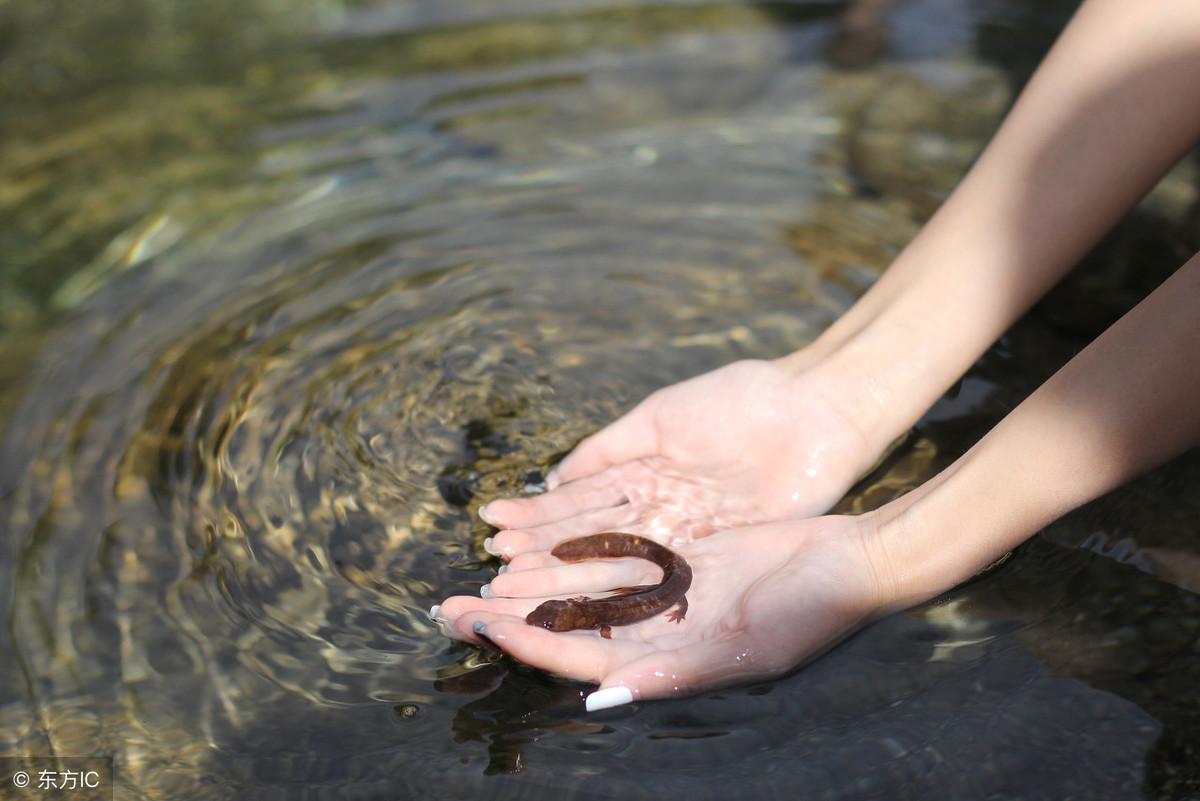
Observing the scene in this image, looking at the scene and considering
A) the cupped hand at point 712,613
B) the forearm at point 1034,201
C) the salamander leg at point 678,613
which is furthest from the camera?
the forearm at point 1034,201

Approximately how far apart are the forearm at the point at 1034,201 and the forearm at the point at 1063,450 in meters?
0.54

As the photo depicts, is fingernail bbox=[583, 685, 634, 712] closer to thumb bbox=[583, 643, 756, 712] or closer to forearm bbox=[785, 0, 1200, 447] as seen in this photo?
thumb bbox=[583, 643, 756, 712]

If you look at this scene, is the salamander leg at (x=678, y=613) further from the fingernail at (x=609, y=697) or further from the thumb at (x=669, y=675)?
the fingernail at (x=609, y=697)

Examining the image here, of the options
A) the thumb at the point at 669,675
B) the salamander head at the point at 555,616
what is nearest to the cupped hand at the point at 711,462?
the salamander head at the point at 555,616

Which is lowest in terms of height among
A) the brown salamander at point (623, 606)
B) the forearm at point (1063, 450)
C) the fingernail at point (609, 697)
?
the fingernail at point (609, 697)

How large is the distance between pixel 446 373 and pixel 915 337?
150 centimetres

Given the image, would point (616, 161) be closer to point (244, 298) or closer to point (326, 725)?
point (244, 298)

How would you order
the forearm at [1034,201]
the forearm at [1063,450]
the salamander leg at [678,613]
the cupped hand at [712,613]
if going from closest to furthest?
the forearm at [1063,450] → the cupped hand at [712,613] → the salamander leg at [678,613] → the forearm at [1034,201]

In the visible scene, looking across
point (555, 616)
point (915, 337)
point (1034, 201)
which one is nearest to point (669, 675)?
point (555, 616)

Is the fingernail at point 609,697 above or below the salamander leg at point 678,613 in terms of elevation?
below

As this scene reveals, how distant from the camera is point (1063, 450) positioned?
2.63 meters

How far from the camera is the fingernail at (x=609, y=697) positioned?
2.60m

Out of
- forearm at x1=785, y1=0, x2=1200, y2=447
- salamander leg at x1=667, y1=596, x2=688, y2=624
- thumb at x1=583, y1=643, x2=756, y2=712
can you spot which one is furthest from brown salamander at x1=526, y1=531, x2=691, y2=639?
forearm at x1=785, y1=0, x2=1200, y2=447

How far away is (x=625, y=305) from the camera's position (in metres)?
4.17
